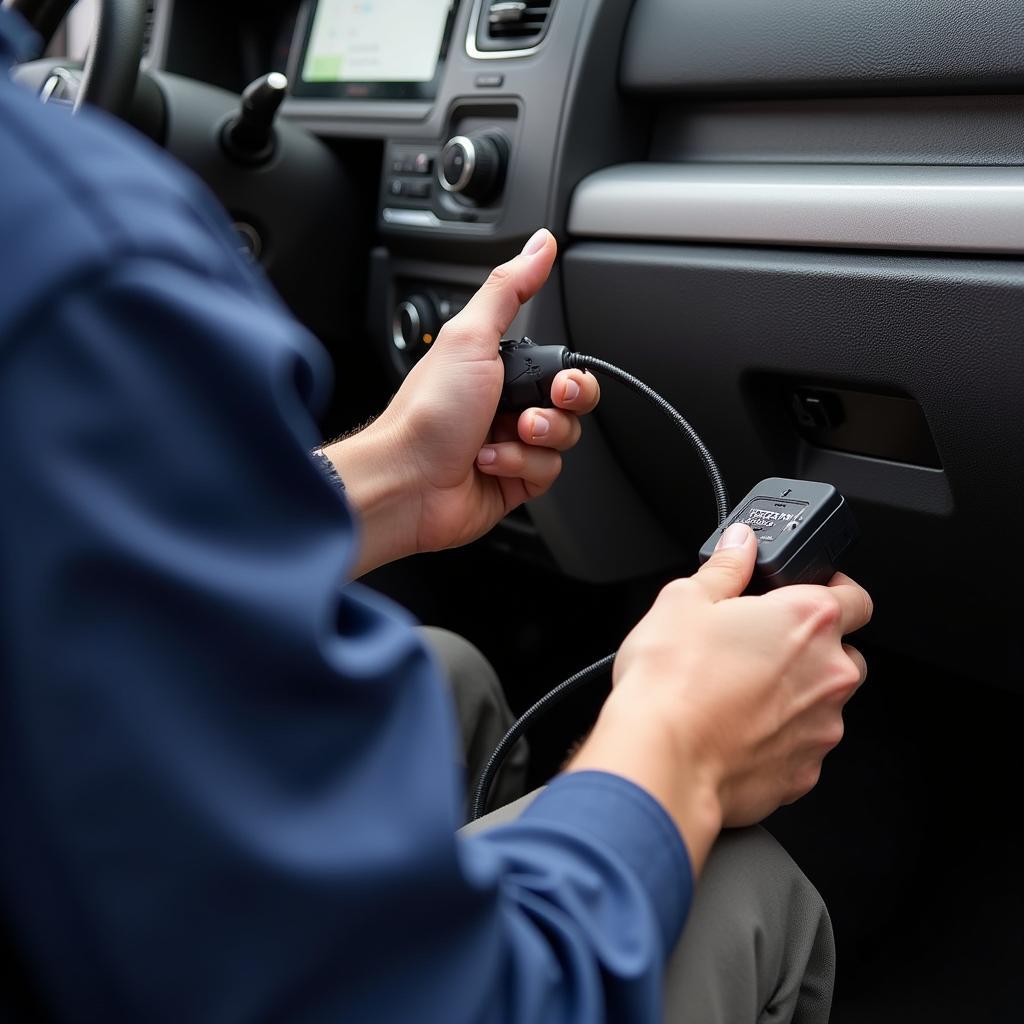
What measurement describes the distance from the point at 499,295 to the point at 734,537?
27 cm

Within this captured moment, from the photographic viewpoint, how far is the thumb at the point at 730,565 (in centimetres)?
58

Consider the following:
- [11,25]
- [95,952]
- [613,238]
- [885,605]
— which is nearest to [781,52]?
[613,238]

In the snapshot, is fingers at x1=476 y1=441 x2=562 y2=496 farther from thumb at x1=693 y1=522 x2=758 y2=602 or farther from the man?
the man

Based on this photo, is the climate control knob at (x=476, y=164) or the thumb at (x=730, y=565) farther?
the climate control knob at (x=476, y=164)

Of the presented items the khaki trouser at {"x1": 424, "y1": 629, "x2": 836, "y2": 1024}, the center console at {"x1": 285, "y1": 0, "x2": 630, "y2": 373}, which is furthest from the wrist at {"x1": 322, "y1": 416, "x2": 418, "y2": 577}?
the center console at {"x1": 285, "y1": 0, "x2": 630, "y2": 373}

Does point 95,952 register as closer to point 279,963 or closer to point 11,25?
point 279,963

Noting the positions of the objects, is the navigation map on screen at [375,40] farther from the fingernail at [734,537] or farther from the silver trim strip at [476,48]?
the fingernail at [734,537]

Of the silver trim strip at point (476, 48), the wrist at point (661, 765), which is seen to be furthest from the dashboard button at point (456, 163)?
the wrist at point (661, 765)

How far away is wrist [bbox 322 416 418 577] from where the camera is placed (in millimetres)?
792

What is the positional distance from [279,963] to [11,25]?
10.2 inches

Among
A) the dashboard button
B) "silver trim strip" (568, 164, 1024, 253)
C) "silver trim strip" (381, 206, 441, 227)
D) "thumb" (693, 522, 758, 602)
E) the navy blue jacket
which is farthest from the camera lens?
"silver trim strip" (381, 206, 441, 227)

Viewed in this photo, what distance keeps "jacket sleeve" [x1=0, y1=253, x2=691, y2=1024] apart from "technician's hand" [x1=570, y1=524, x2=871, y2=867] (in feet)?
0.43

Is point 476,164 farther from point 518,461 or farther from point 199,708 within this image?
point 199,708

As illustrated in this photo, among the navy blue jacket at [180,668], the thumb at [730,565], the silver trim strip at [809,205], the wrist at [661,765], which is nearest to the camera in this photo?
the navy blue jacket at [180,668]
